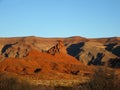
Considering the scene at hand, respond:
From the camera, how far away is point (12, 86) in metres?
26.3

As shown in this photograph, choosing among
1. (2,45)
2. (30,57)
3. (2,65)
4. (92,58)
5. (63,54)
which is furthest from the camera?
(2,45)

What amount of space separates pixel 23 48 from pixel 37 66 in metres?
71.2

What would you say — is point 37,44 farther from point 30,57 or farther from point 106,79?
point 106,79

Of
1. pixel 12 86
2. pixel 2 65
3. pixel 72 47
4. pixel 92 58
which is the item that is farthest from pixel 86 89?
pixel 72 47

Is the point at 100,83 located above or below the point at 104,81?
below

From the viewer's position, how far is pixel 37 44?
589 feet

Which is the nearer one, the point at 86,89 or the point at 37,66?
the point at 86,89

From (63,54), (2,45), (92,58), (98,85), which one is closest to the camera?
(98,85)

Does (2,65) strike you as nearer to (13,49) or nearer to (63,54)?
(63,54)

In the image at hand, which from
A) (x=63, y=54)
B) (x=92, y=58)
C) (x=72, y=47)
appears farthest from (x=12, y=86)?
(x=72, y=47)

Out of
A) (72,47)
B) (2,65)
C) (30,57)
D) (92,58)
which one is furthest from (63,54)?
(72,47)

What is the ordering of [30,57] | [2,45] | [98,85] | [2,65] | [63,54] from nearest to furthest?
[98,85]
[2,65]
[30,57]
[63,54]
[2,45]

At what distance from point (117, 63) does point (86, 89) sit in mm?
71052

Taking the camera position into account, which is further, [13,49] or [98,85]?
[13,49]
